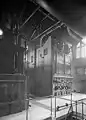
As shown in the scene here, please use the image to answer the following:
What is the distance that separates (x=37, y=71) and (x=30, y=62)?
97 centimetres

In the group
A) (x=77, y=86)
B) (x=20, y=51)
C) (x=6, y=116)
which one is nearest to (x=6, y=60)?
(x=20, y=51)

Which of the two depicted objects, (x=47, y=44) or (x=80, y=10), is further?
(x=47, y=44)

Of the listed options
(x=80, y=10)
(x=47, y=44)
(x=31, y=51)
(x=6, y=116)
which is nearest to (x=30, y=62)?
(x=31, y=51)

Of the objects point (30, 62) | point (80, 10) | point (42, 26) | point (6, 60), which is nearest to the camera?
point (80, 10)

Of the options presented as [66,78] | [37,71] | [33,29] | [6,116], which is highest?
[33,29]

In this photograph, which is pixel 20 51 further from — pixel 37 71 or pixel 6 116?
pixel 37 71

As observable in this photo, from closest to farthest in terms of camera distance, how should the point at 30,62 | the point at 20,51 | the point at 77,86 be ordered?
1. the point at 20,51
2. the point at 30,62
3. the point at 77,86

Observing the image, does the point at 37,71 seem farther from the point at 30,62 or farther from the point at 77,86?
the point at 77,86

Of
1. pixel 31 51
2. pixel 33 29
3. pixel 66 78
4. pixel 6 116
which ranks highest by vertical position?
pixel 33 29

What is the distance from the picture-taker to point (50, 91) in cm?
633

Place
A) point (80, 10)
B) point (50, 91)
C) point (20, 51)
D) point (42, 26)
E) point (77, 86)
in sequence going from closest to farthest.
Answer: point (80, 10), point (20, 51), point (50, 91), point (42, 26), point (77, 86)

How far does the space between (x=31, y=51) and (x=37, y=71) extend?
151 cm

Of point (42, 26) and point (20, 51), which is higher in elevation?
point (42, 26)

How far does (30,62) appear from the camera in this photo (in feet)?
26.2
